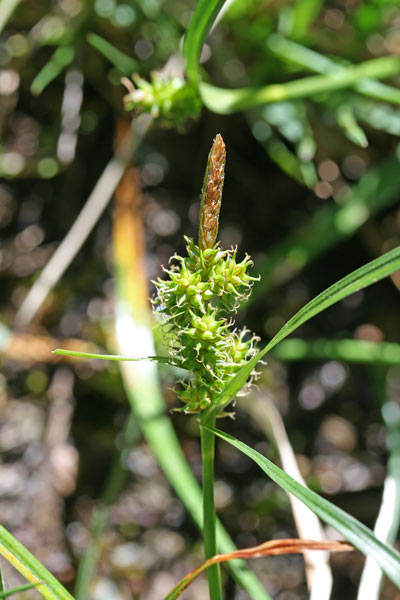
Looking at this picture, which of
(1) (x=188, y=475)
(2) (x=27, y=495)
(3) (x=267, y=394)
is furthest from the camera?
(3) (x=267, y=394)

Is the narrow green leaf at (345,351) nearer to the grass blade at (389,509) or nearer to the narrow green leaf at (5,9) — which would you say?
the grass blade at (389,509)

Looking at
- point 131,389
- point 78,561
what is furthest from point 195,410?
point 78,561

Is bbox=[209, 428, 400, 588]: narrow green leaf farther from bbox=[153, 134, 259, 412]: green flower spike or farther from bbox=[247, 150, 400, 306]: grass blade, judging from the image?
bbox=[247, 150, 400, 306]: grass blade

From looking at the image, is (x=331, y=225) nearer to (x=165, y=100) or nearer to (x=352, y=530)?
(x=165, y=100)

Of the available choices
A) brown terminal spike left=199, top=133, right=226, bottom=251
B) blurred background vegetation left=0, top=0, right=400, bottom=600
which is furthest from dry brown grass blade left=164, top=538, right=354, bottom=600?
blurred background vegetation left=0, top=0, right=400, bottom=600

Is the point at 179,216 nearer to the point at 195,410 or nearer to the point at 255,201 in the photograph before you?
the point at 255,201

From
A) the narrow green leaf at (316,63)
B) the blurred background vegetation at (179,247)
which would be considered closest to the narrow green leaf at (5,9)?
the blurred background vegetation at (179,247)
